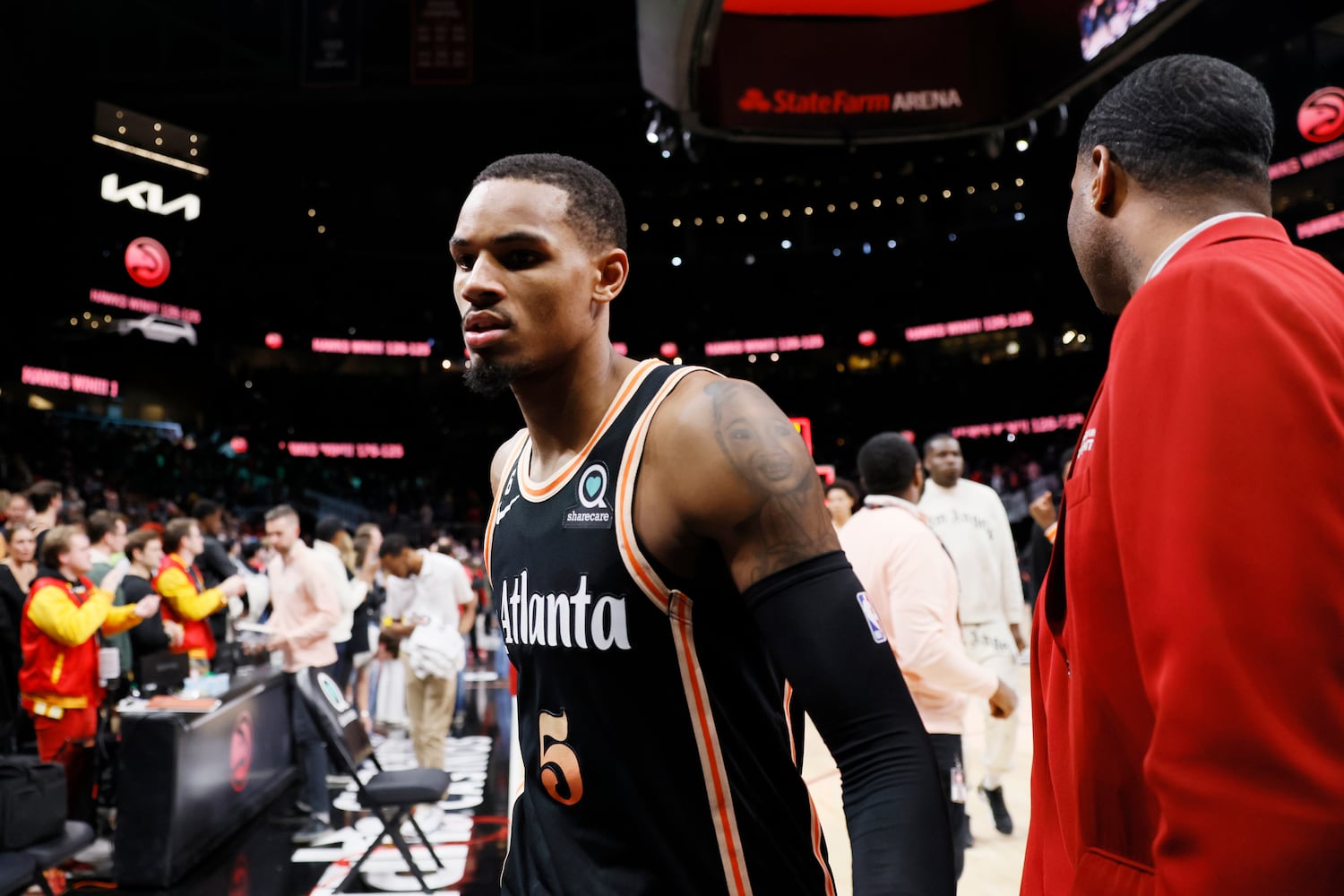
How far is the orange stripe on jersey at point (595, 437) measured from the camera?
1.68 meters

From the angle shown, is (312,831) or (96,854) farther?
(312,831)

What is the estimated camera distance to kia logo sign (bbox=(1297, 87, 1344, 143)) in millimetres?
11844

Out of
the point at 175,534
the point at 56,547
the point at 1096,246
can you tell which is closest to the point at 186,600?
the point at 175,534

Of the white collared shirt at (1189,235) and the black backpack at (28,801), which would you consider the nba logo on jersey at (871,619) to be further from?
the black backpack at (28,801)

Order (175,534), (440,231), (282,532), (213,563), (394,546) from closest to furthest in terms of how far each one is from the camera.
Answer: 1. (282,532)
2. (175,534)
3. (394,546)
4. (213,563)
5. (440,231)

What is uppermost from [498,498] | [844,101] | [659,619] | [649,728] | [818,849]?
[844,101]

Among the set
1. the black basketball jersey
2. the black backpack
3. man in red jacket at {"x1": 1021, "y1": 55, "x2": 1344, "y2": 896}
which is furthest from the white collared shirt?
the black backpack

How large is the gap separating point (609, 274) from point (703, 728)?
871 millimetres

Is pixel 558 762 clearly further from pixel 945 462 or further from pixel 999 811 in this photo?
pixel 999 811

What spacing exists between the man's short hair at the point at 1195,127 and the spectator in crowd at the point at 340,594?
23.0ft

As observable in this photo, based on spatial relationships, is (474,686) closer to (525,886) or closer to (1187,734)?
(525,886)

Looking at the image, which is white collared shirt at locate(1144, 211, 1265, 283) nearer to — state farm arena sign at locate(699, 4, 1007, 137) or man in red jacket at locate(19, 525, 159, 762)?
state farm arena sign at locate(699, 4, 1007, 137)

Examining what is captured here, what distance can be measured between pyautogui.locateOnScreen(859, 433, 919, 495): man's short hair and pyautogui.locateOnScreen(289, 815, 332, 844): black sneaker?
4.30 m

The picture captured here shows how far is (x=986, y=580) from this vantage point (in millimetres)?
5262
